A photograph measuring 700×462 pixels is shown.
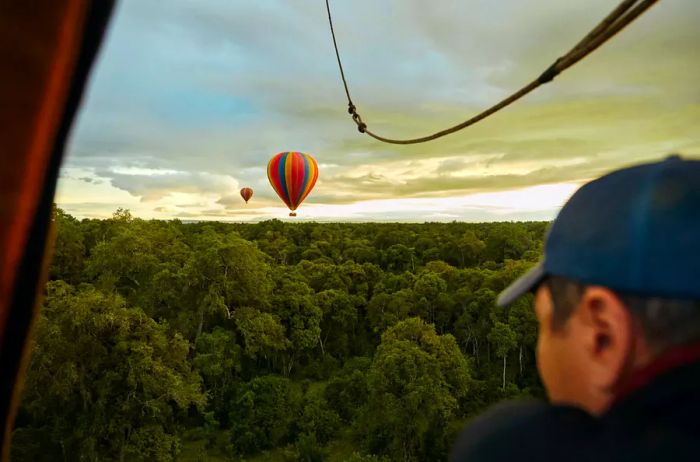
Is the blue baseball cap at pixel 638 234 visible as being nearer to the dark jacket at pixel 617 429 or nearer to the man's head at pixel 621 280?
the man's head at pixel 621 280

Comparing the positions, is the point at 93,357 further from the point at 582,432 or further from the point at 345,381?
the point at 582,432

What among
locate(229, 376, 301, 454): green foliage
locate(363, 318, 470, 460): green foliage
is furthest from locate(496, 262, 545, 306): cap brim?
locate(229, 376, 301, 454): green foliage

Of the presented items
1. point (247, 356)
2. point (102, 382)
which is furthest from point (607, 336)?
point (247, 356)

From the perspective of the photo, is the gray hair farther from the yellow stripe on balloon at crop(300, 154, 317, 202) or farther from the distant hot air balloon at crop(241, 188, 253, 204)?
the distant hot air balloon at crop(241, 188, 253, 204)

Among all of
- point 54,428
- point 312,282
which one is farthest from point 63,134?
point 312,282

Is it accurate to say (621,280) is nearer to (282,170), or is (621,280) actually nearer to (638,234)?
(638,234)
